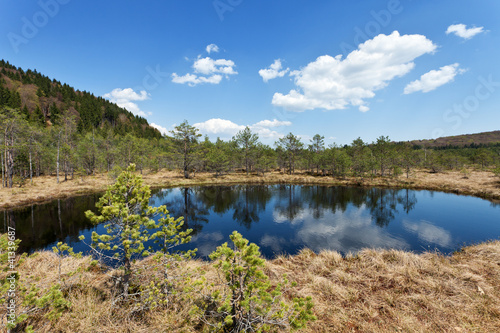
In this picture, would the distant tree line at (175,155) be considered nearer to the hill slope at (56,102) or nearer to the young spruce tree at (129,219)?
the young spruce tree at (129,219)

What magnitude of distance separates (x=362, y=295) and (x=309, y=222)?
47.6ft

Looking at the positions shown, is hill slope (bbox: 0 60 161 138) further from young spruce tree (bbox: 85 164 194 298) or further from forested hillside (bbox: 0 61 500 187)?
young spruce tree (bbox: 85 164 194 298)

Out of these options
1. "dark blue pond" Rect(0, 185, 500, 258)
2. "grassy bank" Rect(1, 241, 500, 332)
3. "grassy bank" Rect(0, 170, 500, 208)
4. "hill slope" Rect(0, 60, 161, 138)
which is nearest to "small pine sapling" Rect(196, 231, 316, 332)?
"grassy bank" Rect(1, 241, 500, 332)

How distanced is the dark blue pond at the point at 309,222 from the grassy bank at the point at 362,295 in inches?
175

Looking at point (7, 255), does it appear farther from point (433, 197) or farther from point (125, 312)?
point (433, 197)

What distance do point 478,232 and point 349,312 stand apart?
22.4 m

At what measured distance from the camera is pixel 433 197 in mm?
34312

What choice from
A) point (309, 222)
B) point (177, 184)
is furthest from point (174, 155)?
point (309, 222)

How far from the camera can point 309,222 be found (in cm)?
2222

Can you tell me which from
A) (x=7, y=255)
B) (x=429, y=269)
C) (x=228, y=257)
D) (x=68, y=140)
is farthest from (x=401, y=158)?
(x=68, y=140)

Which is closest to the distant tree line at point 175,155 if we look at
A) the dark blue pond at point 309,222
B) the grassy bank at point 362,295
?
the dark blue pond at point 309,222

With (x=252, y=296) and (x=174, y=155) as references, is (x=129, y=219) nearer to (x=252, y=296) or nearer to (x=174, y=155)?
Result: (x=252, y=296)

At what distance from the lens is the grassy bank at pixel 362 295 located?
579 cm

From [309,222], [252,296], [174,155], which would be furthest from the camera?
[174,155]
